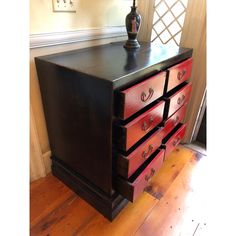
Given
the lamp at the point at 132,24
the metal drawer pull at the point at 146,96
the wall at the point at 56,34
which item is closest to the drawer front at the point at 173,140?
the metal drawer pull at the point at 146,96

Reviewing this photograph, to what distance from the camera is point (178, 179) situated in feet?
4.16

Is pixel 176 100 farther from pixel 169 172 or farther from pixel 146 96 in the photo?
pixel 169 172

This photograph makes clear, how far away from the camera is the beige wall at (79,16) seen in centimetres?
89

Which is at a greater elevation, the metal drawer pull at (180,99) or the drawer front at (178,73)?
the drawer front at (178,73)

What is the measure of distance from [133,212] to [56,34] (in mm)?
996

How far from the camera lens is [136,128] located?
805 mm

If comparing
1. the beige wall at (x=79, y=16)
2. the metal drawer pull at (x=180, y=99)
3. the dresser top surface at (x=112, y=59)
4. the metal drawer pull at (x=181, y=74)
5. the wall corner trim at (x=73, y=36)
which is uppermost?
the beige wall at (x=79, y=16)

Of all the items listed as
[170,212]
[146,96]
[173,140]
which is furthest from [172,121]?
[170,212]

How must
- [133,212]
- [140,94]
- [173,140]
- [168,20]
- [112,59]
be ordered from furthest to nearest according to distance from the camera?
[168,20] → [173,140] → [133,212] → [112,59] → [140,94]

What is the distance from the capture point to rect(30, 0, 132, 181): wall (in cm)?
91

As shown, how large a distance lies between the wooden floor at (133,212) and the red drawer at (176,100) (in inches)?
18.7

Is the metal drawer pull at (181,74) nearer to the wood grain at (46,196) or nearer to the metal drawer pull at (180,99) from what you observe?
the metal drawer pull at (180,99)
